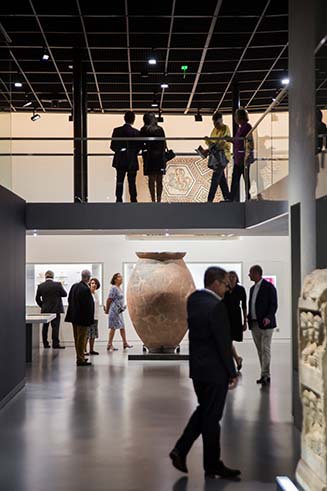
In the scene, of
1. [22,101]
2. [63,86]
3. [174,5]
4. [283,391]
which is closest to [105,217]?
[174,5]

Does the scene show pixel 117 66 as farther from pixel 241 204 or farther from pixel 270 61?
pixel 241 204

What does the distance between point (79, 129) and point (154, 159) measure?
2356mm

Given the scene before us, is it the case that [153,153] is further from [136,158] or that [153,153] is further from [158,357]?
[158,357]

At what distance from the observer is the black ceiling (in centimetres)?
1239

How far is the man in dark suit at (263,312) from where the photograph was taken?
415 inches

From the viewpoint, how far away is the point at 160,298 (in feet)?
45.4

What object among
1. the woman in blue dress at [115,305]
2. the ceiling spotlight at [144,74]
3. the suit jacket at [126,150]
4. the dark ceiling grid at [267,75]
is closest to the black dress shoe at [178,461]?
the suit jacket at [126,150]

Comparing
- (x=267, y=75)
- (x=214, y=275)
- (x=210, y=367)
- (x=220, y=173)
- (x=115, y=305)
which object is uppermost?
(x=267, y=75)

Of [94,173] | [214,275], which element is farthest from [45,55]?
[214,275]

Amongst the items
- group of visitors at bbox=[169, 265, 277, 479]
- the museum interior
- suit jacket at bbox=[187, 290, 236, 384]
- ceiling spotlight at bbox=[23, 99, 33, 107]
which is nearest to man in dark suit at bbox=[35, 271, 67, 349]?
the museum interior

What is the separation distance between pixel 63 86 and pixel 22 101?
162 centimetres

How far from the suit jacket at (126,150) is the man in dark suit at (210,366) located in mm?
7211

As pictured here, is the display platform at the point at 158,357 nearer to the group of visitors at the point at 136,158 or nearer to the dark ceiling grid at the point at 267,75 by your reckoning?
the group of visitors at the point at 136,158

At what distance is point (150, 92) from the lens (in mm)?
18109
